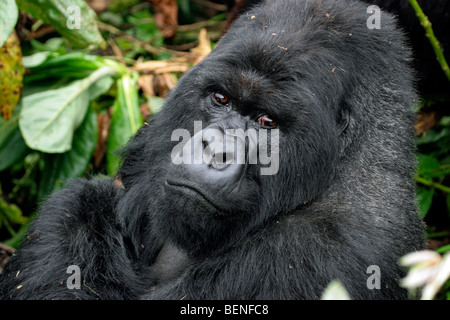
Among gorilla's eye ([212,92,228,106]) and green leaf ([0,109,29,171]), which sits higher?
gorilla's eye ([212,92,228,106])

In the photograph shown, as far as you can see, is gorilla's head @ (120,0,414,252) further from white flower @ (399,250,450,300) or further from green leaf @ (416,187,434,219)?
green leaf @ (416,187,434,219)

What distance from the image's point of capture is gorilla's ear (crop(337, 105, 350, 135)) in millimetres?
3271

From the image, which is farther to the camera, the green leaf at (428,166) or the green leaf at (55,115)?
the green leaf at (428,166)

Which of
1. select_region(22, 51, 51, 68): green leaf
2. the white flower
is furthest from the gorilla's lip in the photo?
select_region(22, 51, 51, 68): green leaf

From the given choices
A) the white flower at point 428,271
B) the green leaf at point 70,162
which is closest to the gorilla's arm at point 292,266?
the white flower at point 428,271

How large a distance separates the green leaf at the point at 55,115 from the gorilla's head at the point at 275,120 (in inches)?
71.2

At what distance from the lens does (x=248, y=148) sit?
3.09 m

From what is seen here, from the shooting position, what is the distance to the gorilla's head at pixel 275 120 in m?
3.00

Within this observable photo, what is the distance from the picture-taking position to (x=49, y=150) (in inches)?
191

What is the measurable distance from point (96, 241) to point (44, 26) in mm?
4182

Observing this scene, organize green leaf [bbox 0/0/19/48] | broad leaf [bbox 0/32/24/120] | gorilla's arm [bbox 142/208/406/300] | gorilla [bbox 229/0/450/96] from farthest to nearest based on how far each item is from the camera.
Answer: gorilla [bbox 229/0/450/96] < broad leaf [bbox 0/32/24/120] < green leaf [bbox 0/0/19/48] < gorilla's arm [bbox 142/208/406/300]

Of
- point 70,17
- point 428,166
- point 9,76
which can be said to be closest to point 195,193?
point 9,76

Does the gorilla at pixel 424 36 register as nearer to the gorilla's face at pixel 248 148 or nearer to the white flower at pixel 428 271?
the gorilla's face at pixel 248 148
